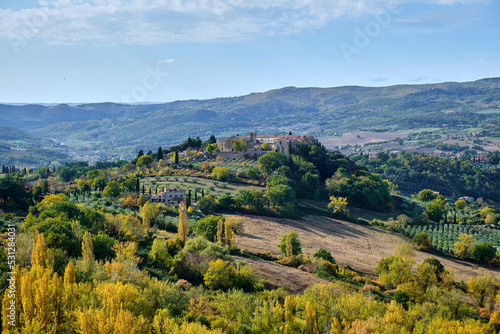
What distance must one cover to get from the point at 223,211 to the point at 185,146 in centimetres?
5623

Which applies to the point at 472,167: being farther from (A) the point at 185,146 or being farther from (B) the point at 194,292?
(B) the point at 194,292

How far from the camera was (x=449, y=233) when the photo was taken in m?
77.2

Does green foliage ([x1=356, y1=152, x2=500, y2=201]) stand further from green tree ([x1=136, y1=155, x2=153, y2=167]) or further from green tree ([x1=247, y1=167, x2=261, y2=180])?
green tree ([x1=136, y1=155, x2=153, y2=167])

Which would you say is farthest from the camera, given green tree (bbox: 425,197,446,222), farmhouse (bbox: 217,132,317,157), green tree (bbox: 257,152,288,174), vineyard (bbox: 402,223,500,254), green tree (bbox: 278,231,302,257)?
farmhouse (bbox: 217,132,317,157)

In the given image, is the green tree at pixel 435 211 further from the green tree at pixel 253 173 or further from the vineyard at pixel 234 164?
the vineyard at pixel 234 164

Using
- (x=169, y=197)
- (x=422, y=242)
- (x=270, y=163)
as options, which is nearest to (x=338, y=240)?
(x=422, y=242)

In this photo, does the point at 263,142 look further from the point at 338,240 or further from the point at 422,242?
the point at 422,242

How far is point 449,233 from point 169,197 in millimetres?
52275

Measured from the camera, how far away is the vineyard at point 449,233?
70.3 meters

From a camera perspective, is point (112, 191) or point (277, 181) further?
point (277, 181)

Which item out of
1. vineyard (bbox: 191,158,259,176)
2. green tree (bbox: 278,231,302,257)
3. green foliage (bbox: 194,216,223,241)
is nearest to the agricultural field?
vineyard (bbox: 191,158,259,176)

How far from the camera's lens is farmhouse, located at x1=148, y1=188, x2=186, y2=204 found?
7768cm

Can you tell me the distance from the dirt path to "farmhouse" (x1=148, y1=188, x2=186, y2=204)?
13.5 m

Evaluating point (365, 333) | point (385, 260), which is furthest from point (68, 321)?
point (385, 260)
